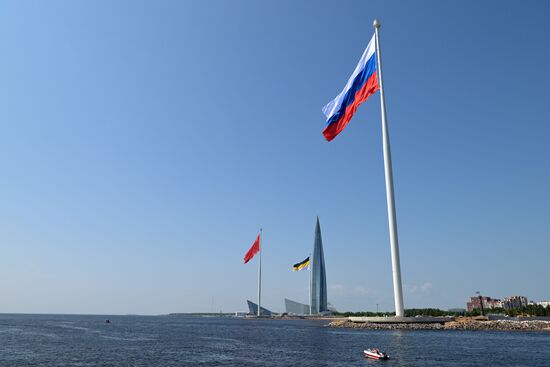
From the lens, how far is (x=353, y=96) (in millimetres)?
75500

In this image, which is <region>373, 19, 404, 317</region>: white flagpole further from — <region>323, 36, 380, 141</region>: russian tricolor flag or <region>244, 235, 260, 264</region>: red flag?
<region>244, 235, 260, 264</region>: red flag

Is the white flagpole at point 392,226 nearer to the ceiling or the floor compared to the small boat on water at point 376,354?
nearer to the ceiling

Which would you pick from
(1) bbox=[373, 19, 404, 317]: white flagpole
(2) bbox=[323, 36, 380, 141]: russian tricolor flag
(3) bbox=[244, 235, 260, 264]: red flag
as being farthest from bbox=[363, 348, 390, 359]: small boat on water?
(3) bbox=[244, 235, 260, 264]: red flag

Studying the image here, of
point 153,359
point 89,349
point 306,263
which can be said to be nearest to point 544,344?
point 153,359

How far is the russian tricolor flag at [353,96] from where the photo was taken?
72.7 meters

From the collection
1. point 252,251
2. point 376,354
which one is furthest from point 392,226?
point 252,251

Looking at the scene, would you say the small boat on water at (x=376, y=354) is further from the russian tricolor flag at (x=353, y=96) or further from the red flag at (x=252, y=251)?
the red flag at (x=252, y=251)

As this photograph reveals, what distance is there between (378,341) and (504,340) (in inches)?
872

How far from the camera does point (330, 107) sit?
7912 cm

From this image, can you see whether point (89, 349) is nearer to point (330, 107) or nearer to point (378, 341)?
point (378, 341)

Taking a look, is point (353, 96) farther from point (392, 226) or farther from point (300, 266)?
point (300, 266)

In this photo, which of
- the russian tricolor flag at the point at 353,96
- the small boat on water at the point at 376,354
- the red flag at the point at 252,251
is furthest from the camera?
the red flag at the point at 252,251

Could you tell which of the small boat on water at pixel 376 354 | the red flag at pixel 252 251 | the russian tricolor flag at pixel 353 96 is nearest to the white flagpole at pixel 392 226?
the russian tricolor flag at pixel 353 96

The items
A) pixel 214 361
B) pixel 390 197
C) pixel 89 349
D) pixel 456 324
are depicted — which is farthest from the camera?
pixel 456 324
